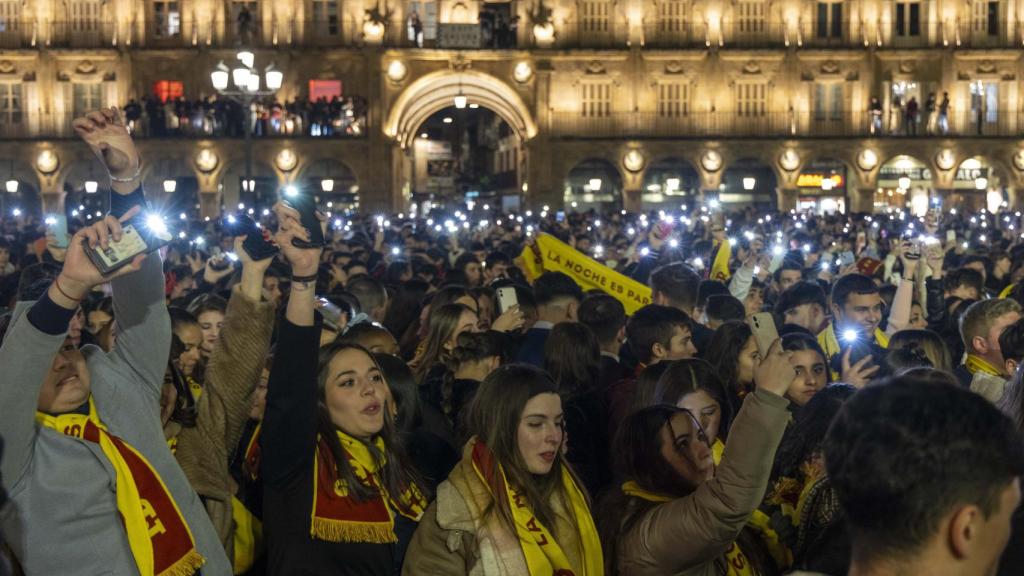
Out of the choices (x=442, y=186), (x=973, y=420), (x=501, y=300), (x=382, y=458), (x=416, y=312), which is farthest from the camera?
(x=442, y=186)

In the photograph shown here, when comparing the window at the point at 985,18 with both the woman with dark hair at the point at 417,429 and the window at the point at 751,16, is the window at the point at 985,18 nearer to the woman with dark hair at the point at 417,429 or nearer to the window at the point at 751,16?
the window at the point at 751,16

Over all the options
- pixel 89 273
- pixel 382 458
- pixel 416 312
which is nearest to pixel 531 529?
pixel 382 458

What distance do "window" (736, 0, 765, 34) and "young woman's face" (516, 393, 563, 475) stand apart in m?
38.9

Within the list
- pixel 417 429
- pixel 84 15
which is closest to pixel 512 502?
pixel 417 429

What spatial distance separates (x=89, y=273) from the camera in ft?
12.6

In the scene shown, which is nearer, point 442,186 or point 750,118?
point 750,118

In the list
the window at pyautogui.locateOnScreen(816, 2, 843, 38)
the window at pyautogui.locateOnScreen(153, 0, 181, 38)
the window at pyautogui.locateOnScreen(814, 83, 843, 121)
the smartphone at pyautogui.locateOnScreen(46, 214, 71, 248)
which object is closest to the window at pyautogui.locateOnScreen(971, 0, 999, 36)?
the window at pyautogui.locateOnScreen(816, 2, 843, 38)

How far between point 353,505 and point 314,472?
0.17 m

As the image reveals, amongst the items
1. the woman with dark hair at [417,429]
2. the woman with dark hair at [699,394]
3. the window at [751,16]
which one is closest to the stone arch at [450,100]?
the window at [751,16]

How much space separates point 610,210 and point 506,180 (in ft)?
26.7

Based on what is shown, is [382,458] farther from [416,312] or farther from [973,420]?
[416,312]

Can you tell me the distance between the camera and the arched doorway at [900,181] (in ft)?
147

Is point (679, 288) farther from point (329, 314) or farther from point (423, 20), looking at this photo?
point (423, 20)

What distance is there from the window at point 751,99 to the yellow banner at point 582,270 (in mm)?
28882
